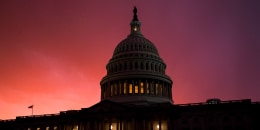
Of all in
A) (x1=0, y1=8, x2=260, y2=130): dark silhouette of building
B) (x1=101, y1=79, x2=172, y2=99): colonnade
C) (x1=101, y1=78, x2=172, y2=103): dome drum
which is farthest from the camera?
(x1=101, y1=79, x2=172, y2=99): colonnade

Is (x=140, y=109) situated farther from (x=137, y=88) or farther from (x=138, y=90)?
(x=137, y=88)

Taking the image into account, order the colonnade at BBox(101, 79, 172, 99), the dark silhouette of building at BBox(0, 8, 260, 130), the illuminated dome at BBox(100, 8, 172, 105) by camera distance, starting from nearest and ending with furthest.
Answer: the dark silhouette of building at BBox(0, 8, 260, 130)
the illuminated dome at BBox(100, 8, 172, 105)
the colonnade at BBox(101, 79, 172, 99)

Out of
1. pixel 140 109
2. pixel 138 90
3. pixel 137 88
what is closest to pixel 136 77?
pixel 137 88

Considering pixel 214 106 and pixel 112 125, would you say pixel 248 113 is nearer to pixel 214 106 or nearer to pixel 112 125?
pixel 214 106

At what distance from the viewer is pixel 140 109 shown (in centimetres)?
9662

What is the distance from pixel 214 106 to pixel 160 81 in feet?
112

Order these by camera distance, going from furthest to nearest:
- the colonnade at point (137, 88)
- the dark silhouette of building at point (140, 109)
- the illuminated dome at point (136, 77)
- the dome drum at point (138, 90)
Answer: the colonnade at point (137, 88) → the illuminated dome at point (136, 77) → the dome drum at point (138, 90) → the dark silhouette of building at point (140, 109)

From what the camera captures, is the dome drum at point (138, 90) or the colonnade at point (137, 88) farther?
the colonnade at point (137, 88)

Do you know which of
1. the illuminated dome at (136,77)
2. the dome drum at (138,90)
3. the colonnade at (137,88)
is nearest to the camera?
the dome drum at (138,90)

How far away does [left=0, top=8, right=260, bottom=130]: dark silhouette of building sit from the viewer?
88.1 metres

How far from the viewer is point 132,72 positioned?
393ft

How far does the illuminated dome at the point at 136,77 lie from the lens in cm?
11556

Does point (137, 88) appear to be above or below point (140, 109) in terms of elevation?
above

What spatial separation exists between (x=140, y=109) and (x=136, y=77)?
918 inches
